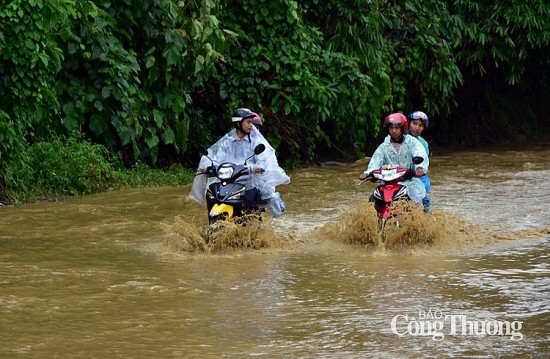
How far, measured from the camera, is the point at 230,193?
32.6ft

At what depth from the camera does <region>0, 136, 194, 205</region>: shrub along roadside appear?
41.7 ft

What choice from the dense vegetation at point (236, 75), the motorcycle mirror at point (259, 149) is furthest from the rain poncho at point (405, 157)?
the dense vegetation at point (236, 75)

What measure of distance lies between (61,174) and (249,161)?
3963mm

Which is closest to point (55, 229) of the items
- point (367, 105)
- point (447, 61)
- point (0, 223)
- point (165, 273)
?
point (0, 223)

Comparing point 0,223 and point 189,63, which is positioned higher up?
point 189,63

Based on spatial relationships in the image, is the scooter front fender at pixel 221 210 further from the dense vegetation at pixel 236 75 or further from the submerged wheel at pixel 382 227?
the dense vegetation at pixel 236 75

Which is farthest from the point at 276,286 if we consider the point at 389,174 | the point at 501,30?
the point at 501,30

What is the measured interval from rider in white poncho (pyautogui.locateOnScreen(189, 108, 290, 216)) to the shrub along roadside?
3.01 metres

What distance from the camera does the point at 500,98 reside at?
77.3 ft

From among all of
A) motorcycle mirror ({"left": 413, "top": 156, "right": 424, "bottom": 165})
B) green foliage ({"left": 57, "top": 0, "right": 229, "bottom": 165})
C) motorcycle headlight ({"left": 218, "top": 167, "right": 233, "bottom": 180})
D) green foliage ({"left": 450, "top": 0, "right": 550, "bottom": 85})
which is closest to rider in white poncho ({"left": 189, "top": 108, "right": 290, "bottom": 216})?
motorcycle headlight ({"left": 218, "top": 167, "right": 233, "bottom": 180})

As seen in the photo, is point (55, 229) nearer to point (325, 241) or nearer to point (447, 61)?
point (325, 241)

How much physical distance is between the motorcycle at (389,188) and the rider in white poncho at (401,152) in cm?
19

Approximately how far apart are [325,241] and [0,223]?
349 centimetres

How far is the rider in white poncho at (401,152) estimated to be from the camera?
33.8 feet
